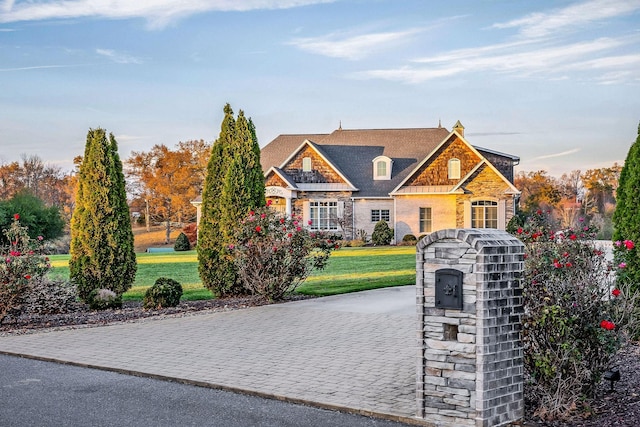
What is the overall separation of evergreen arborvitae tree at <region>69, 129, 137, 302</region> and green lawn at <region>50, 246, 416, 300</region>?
2.18m

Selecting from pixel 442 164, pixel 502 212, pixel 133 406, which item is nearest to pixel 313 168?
pixel 442 164

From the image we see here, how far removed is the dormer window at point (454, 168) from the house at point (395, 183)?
0.05 metres

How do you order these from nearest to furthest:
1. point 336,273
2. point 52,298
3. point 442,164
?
1. point 52,298
2. point 336,273
3. point 442,164

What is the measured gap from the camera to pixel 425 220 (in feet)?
125

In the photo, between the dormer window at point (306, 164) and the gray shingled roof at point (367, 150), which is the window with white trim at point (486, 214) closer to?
the gray shingled roof at point (367, 150)

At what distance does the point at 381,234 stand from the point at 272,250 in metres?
23.4

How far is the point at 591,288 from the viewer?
21.5 ft

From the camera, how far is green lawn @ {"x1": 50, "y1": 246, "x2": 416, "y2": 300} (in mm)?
17234

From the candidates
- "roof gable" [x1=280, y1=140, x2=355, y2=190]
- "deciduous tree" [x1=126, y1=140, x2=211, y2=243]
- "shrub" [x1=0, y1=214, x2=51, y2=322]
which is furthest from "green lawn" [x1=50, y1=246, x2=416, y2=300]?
"deciduous tree" [x1=126, y1=140, x2=211, y2=243]

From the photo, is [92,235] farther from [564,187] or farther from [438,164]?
[564,187]

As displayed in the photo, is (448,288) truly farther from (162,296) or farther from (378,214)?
(378,214)

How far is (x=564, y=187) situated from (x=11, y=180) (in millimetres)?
43865

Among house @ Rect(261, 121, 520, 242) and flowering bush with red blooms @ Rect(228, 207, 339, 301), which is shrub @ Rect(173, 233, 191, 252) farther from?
flowering bush with red blooms @ Rect(228, 207, 339, 301)

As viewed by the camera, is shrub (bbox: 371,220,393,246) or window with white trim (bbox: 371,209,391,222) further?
window with white trim (bbox: 371,209,391,222)
